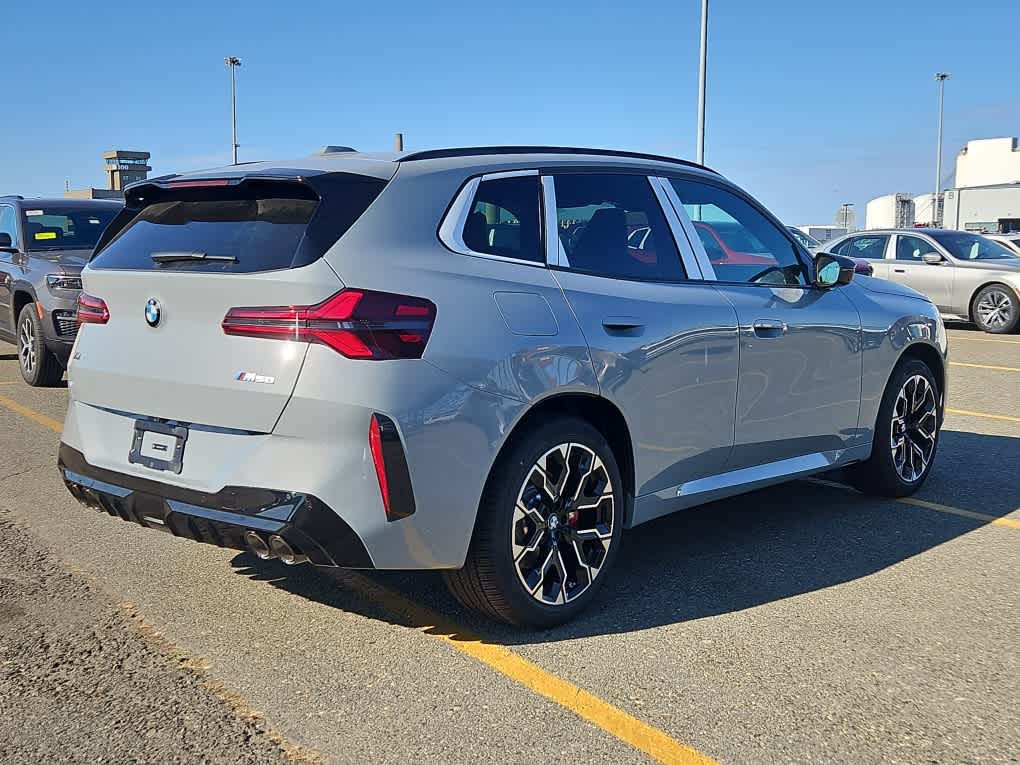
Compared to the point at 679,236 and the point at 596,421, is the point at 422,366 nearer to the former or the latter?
the point at 596,421

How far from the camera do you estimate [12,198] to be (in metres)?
11.4

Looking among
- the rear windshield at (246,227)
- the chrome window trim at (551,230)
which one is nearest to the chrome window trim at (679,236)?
the chrome window trim at (551,230)

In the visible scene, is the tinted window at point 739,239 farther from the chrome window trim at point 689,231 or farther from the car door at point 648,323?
the car door at point 648,323

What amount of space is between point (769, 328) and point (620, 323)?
1051 mm

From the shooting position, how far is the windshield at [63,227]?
36.0ft

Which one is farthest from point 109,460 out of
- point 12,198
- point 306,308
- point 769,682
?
point 12,198

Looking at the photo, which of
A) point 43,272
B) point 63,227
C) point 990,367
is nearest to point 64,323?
point 43,272

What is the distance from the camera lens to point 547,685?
138 inches

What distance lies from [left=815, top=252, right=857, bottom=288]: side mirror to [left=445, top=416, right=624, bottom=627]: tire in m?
1.82

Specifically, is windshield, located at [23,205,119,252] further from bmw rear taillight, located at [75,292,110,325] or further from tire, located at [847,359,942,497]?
tire, located at [847,359,942,497]

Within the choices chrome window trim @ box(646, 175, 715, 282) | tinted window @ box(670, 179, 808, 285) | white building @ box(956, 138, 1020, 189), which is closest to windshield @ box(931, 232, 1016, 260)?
tinted window @ box(670, 179, 808, 285)

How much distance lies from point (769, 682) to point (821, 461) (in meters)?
2.14

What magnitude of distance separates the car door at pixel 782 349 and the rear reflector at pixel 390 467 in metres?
1.88

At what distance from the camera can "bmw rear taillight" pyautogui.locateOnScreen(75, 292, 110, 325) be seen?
4102mm
